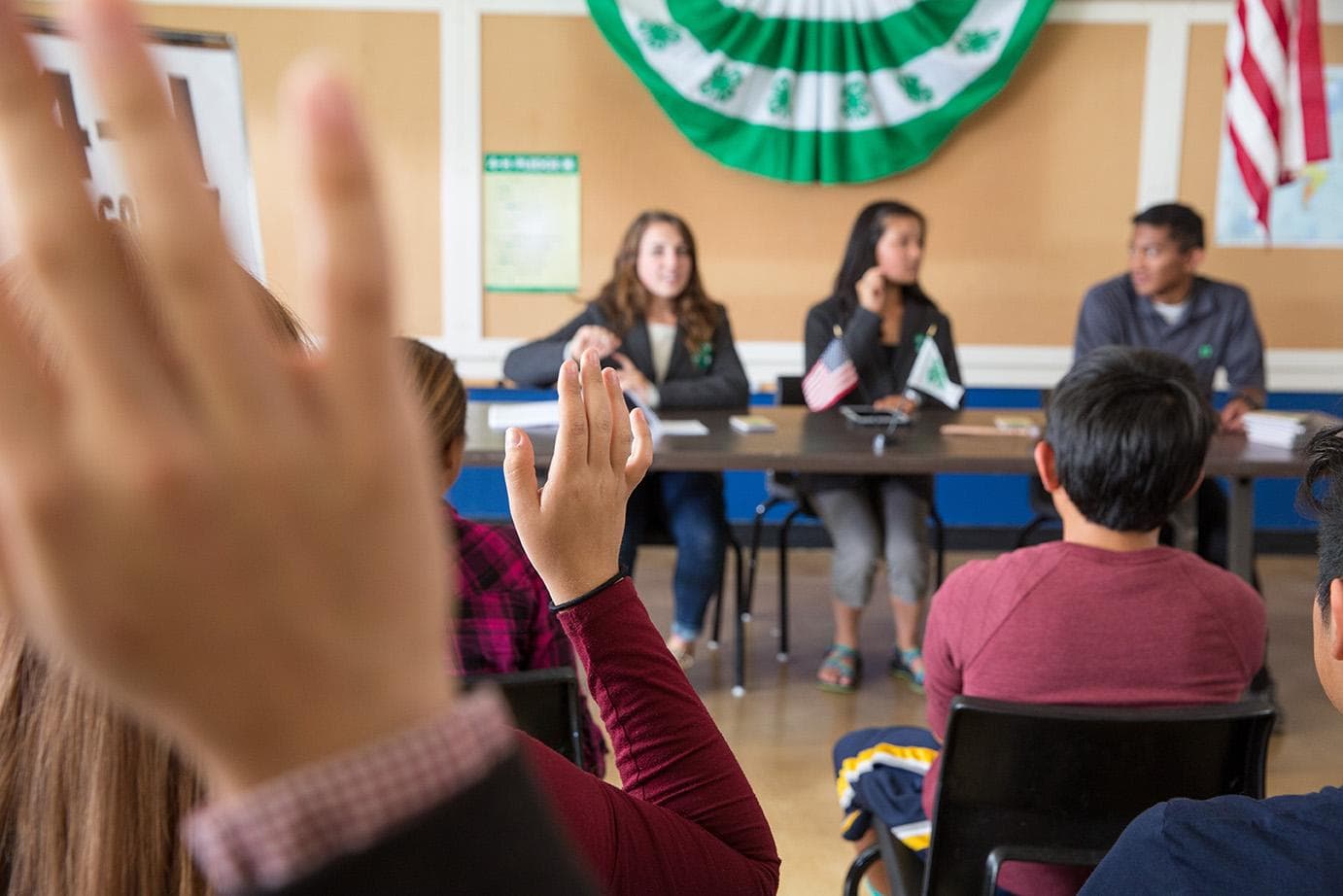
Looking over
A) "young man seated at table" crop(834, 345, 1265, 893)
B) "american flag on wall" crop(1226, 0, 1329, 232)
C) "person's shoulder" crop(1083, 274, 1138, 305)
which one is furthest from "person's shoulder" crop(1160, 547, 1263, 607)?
"american flag on wall" crop(1226, 0, 1329, 232)

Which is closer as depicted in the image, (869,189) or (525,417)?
(525,417)

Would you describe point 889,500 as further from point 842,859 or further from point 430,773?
point 430,773

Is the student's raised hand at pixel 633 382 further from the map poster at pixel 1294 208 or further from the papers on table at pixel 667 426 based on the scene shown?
the map poster at pixel 1294 208

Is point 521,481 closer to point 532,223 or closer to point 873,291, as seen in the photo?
point 873,291

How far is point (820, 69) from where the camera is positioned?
4309 millimetres

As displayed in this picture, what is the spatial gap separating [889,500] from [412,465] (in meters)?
3.03

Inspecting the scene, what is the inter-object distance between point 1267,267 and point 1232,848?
14.2 ft

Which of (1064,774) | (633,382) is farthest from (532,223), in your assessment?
(1064,774)

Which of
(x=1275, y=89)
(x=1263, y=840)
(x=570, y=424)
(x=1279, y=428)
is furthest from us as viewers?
(x=1275, y=89)

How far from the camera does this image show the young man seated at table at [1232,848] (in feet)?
2.34

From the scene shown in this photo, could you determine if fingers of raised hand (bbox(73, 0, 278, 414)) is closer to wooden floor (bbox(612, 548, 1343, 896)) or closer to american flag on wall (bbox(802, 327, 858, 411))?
wooden floor (bbox(612, 548, 1343, 896))

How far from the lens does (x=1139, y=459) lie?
4.95 feet

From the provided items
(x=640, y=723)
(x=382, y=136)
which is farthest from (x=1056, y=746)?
(x=382, y=136)

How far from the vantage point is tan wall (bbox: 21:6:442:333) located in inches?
170
